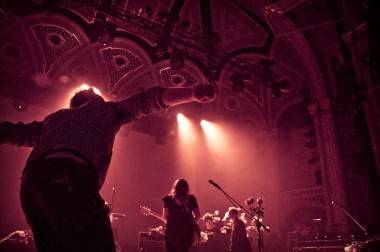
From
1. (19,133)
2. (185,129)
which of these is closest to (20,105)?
(185,129)

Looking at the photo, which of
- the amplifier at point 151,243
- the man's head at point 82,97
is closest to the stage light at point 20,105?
the amplifier at point 151,243

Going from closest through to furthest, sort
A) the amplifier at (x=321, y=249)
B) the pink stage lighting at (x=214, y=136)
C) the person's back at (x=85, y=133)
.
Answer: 1. the person's back at (x=85, y=133)
2. the amplifier at (x=321, y=249)
3. the pink stage lighting at (x=214, y=136)

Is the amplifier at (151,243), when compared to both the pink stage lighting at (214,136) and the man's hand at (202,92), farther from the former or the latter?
the man's hand at (202,92)

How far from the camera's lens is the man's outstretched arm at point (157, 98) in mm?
2012

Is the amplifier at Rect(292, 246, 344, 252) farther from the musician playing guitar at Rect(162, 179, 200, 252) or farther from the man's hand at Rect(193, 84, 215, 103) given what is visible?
the man's hand at Rect(193, 84, 215, 103)

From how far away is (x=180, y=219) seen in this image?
5.45 meters

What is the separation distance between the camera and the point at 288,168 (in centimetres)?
1336

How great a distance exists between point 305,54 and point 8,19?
9792 millimetres

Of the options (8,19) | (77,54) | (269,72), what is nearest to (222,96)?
(269,72)

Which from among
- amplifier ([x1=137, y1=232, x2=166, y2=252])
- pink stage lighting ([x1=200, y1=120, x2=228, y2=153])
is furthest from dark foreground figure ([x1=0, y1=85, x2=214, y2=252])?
pink stage lighting ([x1=200, y1=120, x2=228, y2=153])

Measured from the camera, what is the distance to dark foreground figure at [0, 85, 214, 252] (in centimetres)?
158

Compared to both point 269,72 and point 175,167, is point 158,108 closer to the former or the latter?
point 269,72

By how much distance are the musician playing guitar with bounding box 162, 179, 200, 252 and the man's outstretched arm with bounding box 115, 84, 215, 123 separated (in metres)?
3.77

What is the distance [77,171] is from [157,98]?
660mm
